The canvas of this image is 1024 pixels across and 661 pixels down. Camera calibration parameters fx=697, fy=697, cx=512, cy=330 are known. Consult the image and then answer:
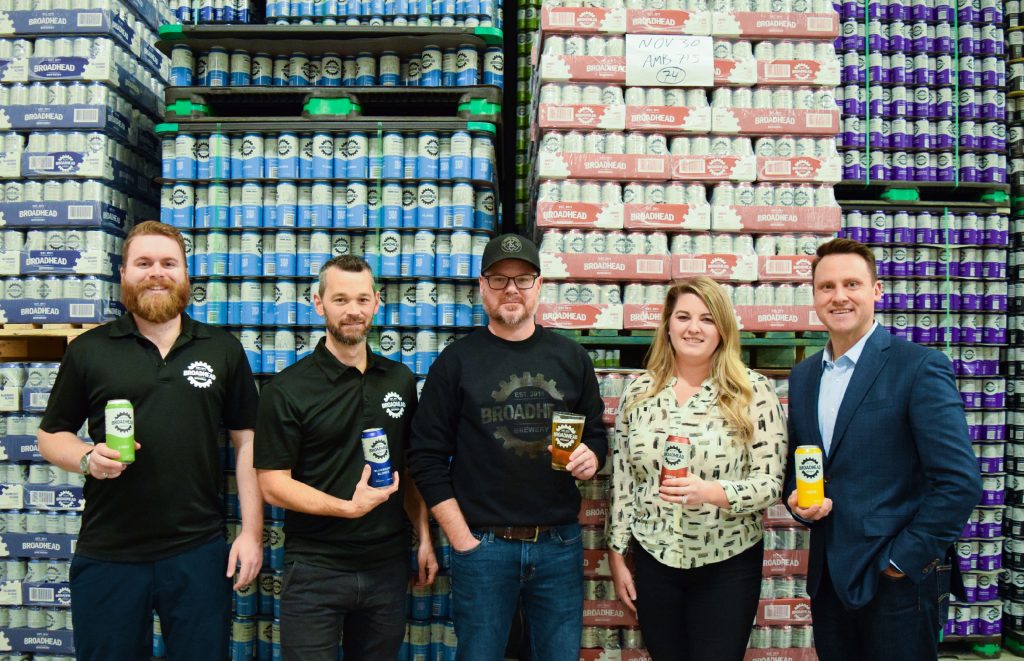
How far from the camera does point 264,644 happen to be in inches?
179

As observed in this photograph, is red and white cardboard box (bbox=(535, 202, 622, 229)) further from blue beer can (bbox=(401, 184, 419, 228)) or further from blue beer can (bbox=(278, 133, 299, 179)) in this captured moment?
blue beer can (bbox=(278, 133, 299, 179))

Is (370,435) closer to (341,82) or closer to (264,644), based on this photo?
(264,644)

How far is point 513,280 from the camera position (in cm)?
346

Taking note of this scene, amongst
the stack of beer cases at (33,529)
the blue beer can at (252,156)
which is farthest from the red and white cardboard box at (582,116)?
the stack of beer cases at (33,529)

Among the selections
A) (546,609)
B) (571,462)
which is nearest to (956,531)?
(571,462)

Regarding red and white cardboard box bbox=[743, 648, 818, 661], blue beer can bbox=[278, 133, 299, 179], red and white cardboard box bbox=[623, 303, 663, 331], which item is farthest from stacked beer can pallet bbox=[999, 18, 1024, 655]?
blue beer can bbox=[278, 133, 299, 179]

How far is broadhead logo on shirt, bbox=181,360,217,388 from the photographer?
3.46m

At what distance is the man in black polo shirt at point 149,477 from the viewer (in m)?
3.31

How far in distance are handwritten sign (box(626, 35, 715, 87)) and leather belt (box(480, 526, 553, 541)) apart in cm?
280

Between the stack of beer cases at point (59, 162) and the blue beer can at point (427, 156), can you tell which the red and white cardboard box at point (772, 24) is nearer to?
the blue beer can at point (427, 156)

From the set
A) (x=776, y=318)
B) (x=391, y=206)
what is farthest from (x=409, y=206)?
(x=776, y=318)

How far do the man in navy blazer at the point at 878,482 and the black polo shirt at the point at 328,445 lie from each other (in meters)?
1.94

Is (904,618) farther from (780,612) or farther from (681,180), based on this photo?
(681,180)

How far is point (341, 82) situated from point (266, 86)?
0.53 meters
